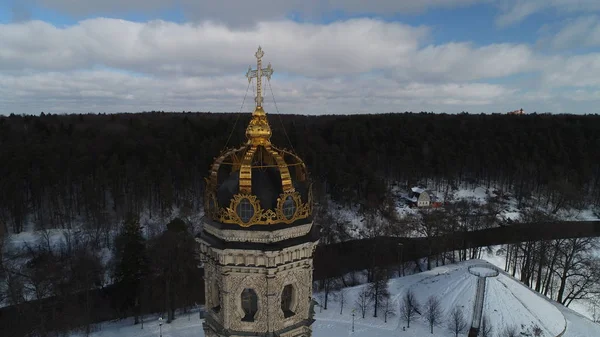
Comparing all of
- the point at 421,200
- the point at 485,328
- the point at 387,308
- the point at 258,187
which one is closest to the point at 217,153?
the point at 421,200

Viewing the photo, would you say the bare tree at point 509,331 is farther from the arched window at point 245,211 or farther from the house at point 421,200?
the house at point 421,200

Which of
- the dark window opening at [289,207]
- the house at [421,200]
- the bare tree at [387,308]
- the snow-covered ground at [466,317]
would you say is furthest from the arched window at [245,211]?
the house at [421,200]

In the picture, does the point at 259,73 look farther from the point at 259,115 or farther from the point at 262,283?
the point at 262,283

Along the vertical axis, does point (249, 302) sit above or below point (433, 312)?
above

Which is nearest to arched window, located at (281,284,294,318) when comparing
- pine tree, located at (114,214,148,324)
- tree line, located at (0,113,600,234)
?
pine tree, located at (114,214,148,324)

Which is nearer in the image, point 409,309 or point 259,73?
point 259,73

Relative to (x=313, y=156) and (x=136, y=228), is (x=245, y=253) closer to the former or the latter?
(x=136, y=228)


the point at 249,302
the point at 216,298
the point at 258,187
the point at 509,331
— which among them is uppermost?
the point at 258,187
